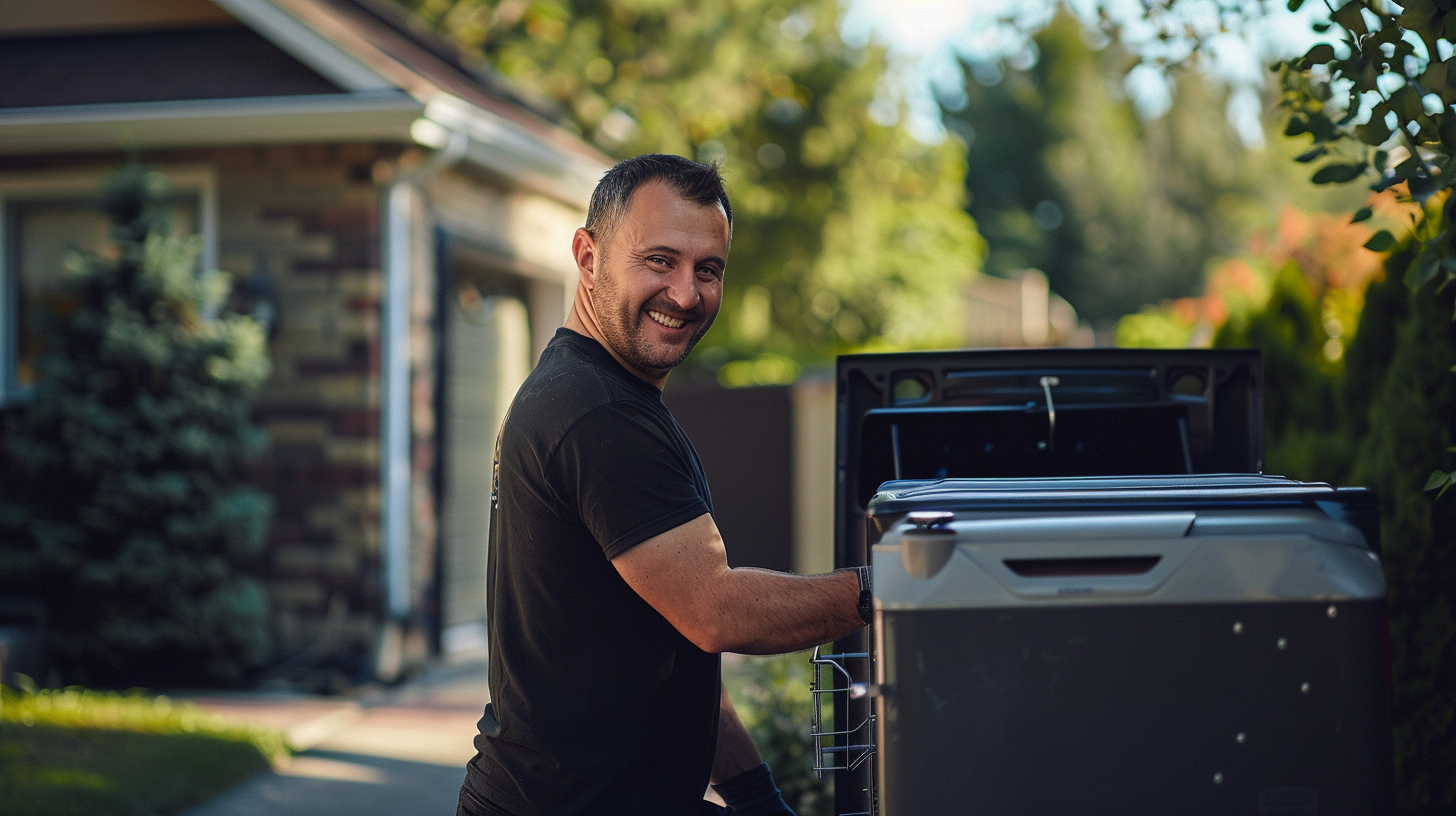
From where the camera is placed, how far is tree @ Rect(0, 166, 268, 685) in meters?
7.95

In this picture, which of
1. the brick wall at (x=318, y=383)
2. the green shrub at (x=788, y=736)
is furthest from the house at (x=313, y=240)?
the green shrub at (x=788, y=736)

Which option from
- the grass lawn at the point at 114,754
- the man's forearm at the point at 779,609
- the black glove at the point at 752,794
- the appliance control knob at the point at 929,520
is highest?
the appliance control knob at the point at 929,520

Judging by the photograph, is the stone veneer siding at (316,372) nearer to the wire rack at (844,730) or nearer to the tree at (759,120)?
the wire rack at (844,730)

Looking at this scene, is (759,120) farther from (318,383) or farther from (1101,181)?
(1101,181)

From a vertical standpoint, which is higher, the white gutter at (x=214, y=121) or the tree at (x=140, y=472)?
the white gutter at (x=214, y=121)

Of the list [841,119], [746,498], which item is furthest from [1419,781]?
[841,119]

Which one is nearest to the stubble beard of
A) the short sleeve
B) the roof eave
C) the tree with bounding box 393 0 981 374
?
the short sleeve

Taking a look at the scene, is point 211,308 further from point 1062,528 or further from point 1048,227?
point 1048,227

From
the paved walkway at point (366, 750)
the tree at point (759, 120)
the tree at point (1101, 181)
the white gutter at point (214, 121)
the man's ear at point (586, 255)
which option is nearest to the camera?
the man's ear at point (586, 255)

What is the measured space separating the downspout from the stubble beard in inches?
243

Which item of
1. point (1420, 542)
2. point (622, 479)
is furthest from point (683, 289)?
point (1420, 542)

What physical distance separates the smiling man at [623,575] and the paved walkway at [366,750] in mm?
3278

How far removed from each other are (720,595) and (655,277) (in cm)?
66

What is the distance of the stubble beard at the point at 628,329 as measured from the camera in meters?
2.69
